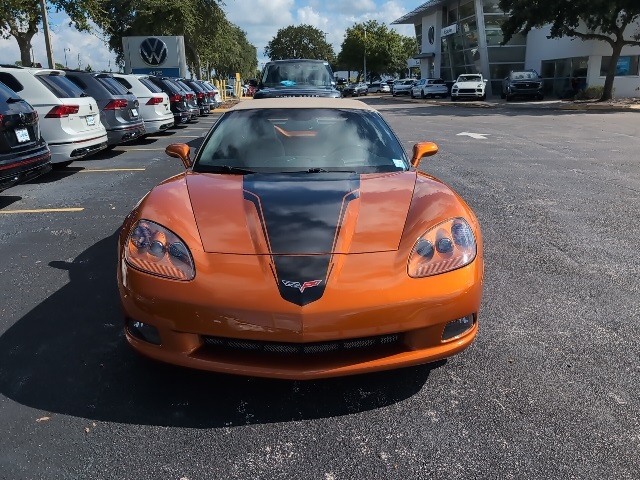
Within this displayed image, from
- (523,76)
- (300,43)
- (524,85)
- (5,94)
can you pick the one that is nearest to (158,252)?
(5,94)

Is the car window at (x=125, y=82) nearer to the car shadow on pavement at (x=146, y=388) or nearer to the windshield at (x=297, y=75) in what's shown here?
the windshield at (x=297, y=75)

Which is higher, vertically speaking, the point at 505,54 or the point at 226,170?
the point at 505,54

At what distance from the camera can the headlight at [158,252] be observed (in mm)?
2580

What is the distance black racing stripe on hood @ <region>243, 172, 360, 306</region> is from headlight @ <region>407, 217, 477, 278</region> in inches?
16.7

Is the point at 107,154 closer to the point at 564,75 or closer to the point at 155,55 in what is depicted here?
the point at 155,55

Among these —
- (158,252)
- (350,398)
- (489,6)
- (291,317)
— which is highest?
(489,6)

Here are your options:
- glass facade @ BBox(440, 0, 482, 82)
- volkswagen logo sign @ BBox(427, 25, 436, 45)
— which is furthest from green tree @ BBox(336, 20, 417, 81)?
glass facade @ BBox(440, 0, 482, 82)

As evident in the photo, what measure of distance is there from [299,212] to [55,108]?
22.3ft

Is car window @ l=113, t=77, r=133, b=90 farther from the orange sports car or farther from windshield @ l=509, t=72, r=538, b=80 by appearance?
windshield @ l=509, t=72, r=538, b=80

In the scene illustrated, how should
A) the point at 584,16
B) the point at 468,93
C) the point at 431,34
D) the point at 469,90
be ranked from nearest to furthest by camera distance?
the point at 584,16
the point at 469,90
the point at 468,93
the point at 431,34

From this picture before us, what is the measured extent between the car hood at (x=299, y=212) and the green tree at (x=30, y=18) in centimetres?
2157

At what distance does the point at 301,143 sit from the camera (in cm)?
390

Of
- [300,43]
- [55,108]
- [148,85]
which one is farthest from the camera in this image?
[300,43]

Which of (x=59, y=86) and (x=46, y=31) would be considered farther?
(x=46, y=31)
